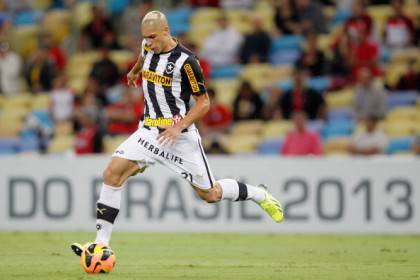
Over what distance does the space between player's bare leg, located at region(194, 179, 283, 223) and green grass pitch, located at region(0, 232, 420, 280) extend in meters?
0.58

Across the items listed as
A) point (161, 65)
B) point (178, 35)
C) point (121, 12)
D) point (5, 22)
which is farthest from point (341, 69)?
point (161, 65)

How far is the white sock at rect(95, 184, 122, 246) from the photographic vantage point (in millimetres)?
10062

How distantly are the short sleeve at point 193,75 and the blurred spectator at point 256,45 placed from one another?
9226mm

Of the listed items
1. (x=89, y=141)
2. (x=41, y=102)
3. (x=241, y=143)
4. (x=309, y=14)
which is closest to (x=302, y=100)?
(x=241, y=143)

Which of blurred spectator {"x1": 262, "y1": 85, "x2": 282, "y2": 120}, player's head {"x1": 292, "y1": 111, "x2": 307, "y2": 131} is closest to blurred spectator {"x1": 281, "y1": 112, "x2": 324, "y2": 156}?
player's head {"x1": 292, "y1": 111, "x2": 307, "y2": 131}

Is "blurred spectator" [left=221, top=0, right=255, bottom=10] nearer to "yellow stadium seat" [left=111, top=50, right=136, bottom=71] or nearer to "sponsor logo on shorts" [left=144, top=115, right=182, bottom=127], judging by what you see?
"yellow stadium seat" [left=111, top=50, right=136, bottom=71]

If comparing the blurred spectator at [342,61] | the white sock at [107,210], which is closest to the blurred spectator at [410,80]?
the blurred spectator at [342,61]

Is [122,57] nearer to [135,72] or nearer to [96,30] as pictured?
[96,30]

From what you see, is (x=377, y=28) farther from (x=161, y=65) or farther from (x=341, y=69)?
(x=161, y=65)

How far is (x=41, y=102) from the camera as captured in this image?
2095cm

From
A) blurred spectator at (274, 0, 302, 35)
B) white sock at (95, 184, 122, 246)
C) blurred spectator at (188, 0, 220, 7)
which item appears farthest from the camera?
blurred spectator at (188, 0, 220, 7)

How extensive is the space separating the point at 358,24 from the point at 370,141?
284 cm

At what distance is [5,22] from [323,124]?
7.75 metres

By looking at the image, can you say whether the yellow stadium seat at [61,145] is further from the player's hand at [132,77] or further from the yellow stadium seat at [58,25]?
the player's hand at [132,77]
